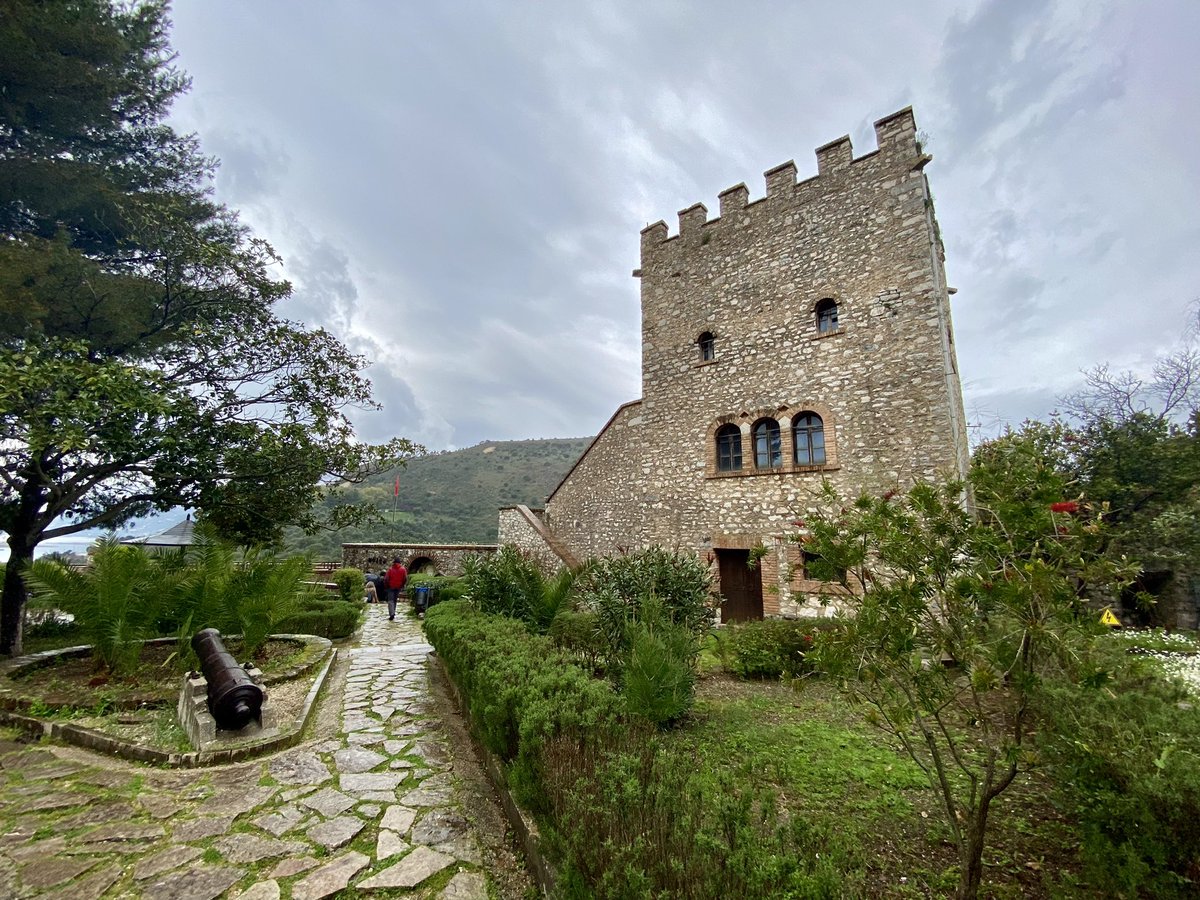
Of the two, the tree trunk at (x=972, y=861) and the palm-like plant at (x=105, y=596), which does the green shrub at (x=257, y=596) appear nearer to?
the palm-like plant at (x=105, y=596)

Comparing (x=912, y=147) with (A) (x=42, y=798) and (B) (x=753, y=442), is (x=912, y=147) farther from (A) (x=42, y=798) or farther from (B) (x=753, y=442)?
(A) (x=42, y=798)

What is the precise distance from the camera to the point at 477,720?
4137mm

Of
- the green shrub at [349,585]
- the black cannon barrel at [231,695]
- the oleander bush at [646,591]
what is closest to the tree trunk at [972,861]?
the oleander bush at [646,591]

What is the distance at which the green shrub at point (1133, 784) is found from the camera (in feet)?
6.52

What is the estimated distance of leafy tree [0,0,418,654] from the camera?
666cm

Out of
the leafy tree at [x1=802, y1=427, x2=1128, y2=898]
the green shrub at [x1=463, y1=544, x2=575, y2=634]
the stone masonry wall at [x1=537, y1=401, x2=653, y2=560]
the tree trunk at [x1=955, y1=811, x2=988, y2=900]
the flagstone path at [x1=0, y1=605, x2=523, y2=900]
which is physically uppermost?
the stone masonry wall at [x1=537, y1=401, x2=653, y2=560]

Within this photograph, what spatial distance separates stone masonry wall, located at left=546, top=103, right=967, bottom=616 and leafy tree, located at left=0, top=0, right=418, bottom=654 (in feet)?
19.7

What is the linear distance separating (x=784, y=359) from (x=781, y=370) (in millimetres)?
245

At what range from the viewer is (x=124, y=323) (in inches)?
305

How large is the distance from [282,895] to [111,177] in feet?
38.8

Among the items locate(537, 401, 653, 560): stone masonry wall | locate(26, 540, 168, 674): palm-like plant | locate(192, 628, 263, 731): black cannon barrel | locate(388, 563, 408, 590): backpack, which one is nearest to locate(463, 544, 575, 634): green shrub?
locate(192, 628, 263, 731): black cannon barrel

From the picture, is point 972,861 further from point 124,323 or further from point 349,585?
point 349,585

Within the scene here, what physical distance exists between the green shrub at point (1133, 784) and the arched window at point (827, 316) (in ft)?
28.1

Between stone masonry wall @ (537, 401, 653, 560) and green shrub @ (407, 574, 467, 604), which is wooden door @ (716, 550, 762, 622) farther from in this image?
green shrub @ (407, 574, 467, 604)
